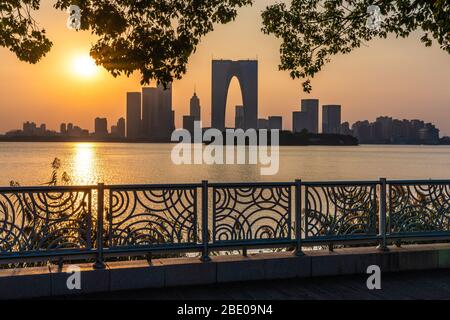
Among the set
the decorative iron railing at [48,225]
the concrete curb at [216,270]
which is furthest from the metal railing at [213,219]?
the concrete curb at [216,270]

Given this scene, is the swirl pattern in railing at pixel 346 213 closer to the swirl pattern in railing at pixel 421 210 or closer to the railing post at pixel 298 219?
the railing post at pixel 298 219

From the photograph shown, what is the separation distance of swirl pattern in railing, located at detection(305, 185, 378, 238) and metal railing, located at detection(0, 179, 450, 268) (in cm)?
1

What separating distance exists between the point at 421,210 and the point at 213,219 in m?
2.83

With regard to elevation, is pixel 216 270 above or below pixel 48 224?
below

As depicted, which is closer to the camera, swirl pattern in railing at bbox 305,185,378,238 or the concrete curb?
the concrete curb

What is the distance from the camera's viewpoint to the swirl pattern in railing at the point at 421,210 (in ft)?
25.1

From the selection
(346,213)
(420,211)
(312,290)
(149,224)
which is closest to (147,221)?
(149,224)

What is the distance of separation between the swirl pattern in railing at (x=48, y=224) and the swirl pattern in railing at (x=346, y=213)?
8.84 feet

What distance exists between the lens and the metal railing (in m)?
6.39

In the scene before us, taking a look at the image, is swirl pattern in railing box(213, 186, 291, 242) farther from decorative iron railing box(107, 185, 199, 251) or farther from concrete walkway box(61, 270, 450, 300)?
concrete walkway box(61, 270, 450, 300)

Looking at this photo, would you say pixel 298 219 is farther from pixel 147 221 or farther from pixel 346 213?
pixel 147 221

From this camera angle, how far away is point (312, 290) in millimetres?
6461

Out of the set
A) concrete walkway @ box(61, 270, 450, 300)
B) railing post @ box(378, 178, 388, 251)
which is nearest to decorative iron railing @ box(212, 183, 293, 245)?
concrete walkway @ box(61, 270, 450, 300)

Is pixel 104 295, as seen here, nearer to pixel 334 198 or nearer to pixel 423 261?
pixel 334 198
